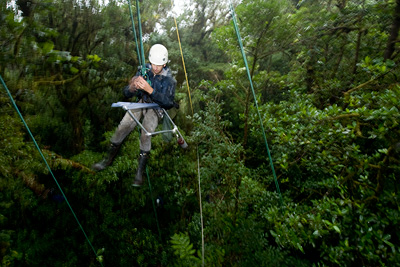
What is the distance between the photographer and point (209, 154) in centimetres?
388

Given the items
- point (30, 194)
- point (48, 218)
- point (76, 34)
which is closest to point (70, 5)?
point (76, 34)

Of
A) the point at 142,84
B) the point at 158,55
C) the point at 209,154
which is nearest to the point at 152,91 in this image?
the point at 142,84

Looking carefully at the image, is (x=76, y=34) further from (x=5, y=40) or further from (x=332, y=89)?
(x=332, y=89)

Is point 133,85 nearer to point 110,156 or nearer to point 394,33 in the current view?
point 110,156

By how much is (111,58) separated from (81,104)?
3.75 feet

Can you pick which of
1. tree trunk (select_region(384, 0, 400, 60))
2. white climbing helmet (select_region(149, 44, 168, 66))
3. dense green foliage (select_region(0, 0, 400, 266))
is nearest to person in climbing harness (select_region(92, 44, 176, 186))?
white climbing helmet (select_region(149, 44, 168, 66))

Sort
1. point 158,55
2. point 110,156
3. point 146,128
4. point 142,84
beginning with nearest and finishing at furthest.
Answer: point 142,84, point 158,55, point 146,128, point 110,156

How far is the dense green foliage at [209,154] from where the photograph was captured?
1.94m

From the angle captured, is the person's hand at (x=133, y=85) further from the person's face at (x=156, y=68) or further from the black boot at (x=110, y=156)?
the black boot at (x=110, y=156)

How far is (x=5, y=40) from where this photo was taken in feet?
5.51

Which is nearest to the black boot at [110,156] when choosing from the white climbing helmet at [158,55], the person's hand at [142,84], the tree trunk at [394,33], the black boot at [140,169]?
the black boot at [140,169]

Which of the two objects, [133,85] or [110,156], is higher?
[133,85]

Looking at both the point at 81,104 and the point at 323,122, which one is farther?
the point at 81,104

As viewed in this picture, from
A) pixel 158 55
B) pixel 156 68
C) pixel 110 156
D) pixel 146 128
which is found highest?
pixel 158 55
